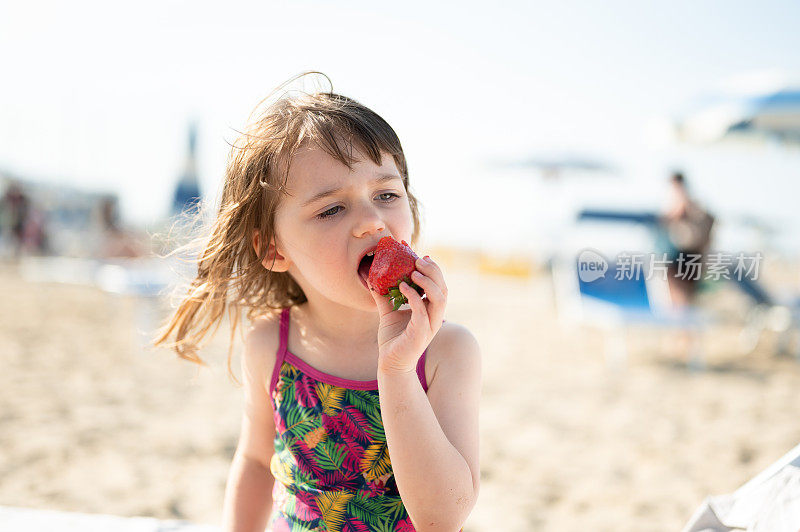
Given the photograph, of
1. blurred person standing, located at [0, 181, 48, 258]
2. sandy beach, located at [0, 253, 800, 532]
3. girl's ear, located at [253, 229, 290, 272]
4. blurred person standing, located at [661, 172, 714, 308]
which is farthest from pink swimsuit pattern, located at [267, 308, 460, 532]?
blurred person standing, located at [0, 181, 48, 258]

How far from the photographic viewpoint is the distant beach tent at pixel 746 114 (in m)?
8.62

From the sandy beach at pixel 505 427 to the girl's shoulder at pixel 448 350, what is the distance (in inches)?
42.9

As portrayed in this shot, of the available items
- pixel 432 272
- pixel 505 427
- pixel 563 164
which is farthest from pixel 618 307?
pixel 563 164

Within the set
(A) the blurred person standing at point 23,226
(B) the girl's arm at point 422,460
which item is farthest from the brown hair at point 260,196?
(A) the blurred person standing at point 23,226

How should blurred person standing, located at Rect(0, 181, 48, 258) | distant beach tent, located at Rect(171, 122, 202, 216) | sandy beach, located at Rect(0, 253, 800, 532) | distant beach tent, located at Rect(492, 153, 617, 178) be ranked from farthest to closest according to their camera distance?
distant beach tent, located at Rect(492, 153, 617, 178) < blurred person standing, located at Rect(0, 181, 48, 258) < distant beach tent, located at Rect(171, 122, 202, 216) < sandy beach, located at Rect(0, 253, 800, 532)

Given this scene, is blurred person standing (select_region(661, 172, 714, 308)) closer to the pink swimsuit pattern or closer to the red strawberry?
the pink swimsuit pattern

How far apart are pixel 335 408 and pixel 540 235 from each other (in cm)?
2004

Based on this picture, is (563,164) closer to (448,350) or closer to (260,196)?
(260,196)

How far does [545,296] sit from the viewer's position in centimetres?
1342

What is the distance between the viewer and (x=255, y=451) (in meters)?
1.72

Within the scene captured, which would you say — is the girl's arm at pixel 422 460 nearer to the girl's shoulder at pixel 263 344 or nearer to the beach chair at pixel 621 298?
the girl's shoulder at pixel 263 344

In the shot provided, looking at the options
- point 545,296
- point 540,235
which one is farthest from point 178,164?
point 540,235

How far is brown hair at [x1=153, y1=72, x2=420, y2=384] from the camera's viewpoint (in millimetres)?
1510

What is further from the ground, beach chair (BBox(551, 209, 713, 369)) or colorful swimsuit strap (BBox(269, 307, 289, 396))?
colorful swimsuit strap (BBox(269, 307, 289, 396))
